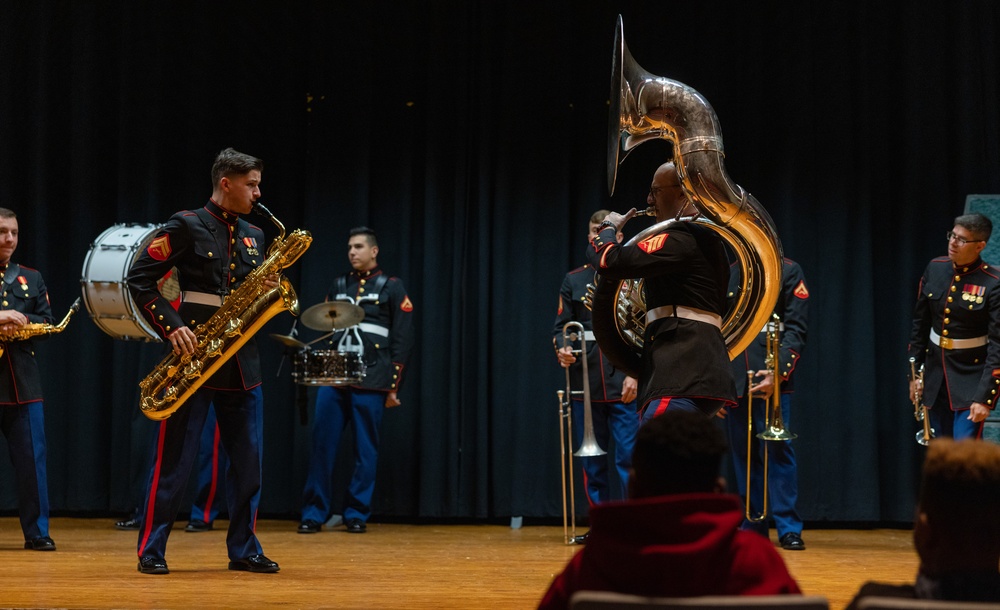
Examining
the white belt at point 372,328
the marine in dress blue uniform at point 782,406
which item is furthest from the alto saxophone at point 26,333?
the marine in dress blue uniform at point 782,406

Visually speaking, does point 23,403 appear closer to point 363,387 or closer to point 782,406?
point 363,387

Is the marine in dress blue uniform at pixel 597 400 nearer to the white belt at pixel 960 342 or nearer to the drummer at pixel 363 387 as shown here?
the drummer at pixel 363 387

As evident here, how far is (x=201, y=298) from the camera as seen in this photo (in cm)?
479

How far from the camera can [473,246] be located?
25.8ft

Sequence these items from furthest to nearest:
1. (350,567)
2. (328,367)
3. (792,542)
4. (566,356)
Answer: (328,367), (566,356), (792,542), (350,567)

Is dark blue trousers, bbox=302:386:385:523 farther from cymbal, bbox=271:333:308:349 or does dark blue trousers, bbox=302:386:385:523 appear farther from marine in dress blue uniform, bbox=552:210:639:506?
marine in dress blue uniform, bbox=552:210:639:506

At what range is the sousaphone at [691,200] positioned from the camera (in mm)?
4059

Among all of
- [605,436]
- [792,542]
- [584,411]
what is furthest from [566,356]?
[792,542]

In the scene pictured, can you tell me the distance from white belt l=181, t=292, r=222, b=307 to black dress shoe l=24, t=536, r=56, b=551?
79.2 inches

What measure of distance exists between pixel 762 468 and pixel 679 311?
10.1 feet

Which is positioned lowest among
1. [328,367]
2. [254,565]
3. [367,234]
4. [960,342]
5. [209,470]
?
[254,565]

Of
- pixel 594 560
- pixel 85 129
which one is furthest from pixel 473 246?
pixel 594 560

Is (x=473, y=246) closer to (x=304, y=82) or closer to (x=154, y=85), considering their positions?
(x=304, y=82)

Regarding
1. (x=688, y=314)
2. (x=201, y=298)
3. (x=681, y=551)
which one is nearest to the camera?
(x=681, y=551)
